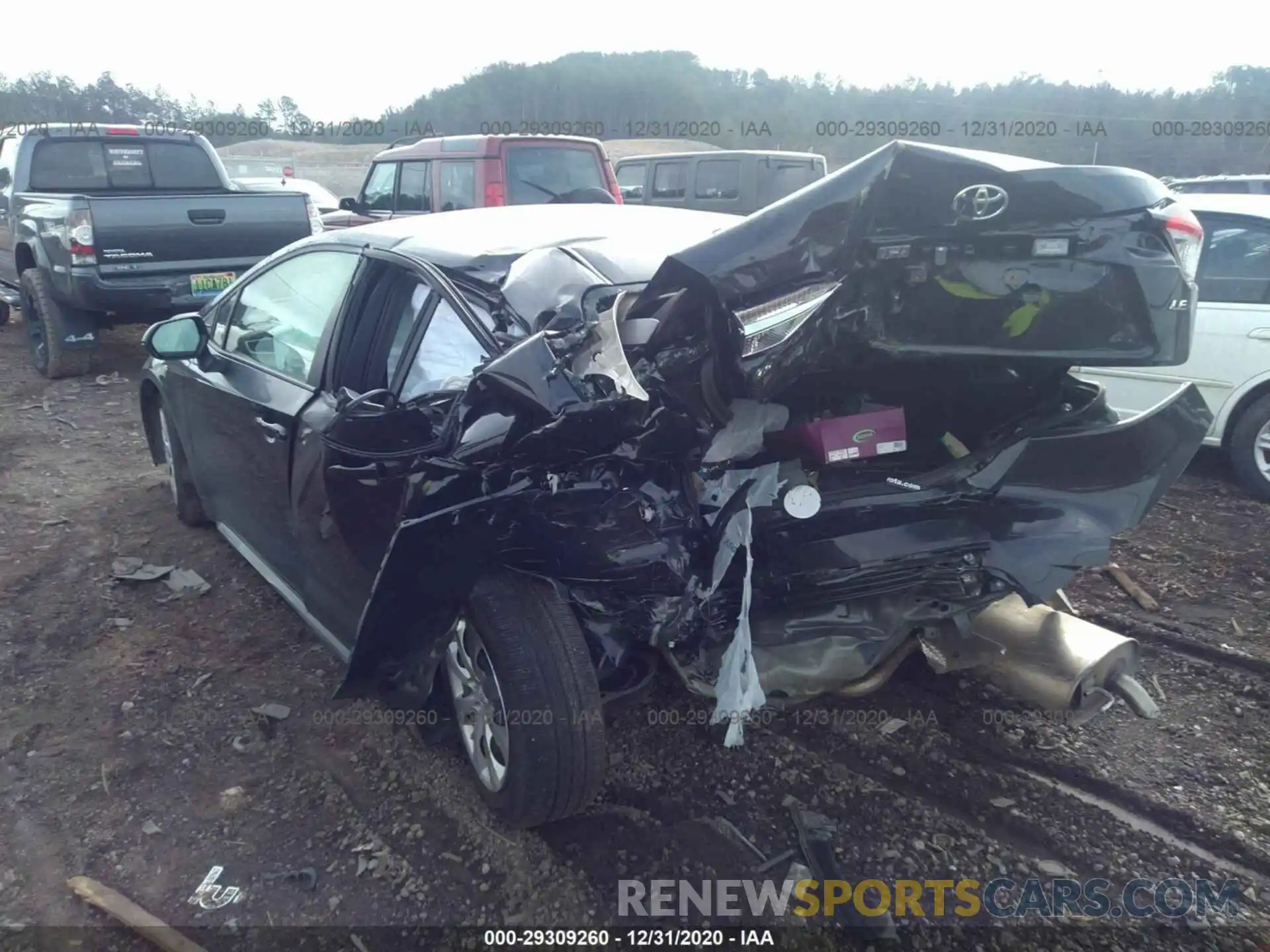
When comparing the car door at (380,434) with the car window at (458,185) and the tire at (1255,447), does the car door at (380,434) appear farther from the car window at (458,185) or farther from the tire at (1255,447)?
the car window at (458,185)

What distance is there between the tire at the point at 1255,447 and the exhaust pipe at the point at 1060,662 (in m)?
3.19

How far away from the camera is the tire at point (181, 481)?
4.85m

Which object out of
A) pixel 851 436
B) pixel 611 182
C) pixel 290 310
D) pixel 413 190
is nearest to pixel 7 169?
pixel 413 190

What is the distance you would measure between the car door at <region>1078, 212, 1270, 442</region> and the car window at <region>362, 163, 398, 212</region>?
800cm

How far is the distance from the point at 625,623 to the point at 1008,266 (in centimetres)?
132

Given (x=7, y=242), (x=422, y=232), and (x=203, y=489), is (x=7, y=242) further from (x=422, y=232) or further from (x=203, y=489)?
(x=422, y=232)

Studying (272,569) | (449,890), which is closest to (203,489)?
(272,569)

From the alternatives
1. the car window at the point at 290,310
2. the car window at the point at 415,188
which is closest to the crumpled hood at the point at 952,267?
the car window at the point at 290,310

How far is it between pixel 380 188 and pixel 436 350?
8666 mm

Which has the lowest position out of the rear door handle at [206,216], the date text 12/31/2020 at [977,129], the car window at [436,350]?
the car window at [436,350]

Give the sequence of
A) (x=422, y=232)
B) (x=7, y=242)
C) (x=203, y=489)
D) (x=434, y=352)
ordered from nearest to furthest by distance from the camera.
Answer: (x=434, y=352), (x=422, y=232), (x=203, y=489), (x=7, y=242)

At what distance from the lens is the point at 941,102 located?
41.4 metres

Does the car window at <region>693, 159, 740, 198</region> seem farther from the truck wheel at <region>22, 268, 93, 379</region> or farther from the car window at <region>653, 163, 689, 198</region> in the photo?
the truck wheel at <region>22, 268, 93, 379</region>

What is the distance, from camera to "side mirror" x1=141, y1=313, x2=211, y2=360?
150 inches
